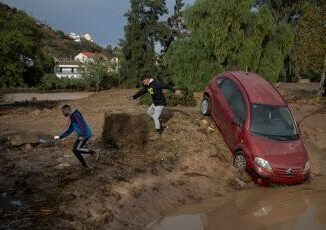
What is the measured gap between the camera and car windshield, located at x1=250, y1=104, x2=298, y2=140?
13875mm

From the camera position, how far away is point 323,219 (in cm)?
1109

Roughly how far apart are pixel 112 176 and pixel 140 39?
4692cm

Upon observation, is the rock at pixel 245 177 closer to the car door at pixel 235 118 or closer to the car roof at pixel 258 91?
the car door at pixel 235 118

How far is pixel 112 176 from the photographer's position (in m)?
12.0

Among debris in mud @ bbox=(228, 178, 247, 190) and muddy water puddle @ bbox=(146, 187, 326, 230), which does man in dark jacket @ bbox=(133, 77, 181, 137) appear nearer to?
debris in mud @ bbox=(228, 178, 247, 190)

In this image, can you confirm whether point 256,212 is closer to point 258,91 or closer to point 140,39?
point 258,91

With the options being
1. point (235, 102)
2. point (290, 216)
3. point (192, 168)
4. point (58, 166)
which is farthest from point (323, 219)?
point (58, 166)

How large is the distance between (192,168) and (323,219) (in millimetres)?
3836

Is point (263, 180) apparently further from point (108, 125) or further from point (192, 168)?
point (108, 125)

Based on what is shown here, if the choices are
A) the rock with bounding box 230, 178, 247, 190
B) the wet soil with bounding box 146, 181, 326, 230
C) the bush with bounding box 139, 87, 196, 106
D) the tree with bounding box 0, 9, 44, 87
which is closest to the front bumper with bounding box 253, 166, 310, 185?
the wet soil with bounding box 146, 181, 326, 230

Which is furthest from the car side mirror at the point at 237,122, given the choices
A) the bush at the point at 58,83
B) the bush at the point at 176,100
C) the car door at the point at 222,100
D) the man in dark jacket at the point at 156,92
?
the bush at the point at 58,83

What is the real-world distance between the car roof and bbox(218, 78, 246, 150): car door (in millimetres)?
262

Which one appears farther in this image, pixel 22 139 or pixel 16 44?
pixel 16 44

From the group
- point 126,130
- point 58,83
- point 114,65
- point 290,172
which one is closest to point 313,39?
point 126,130
